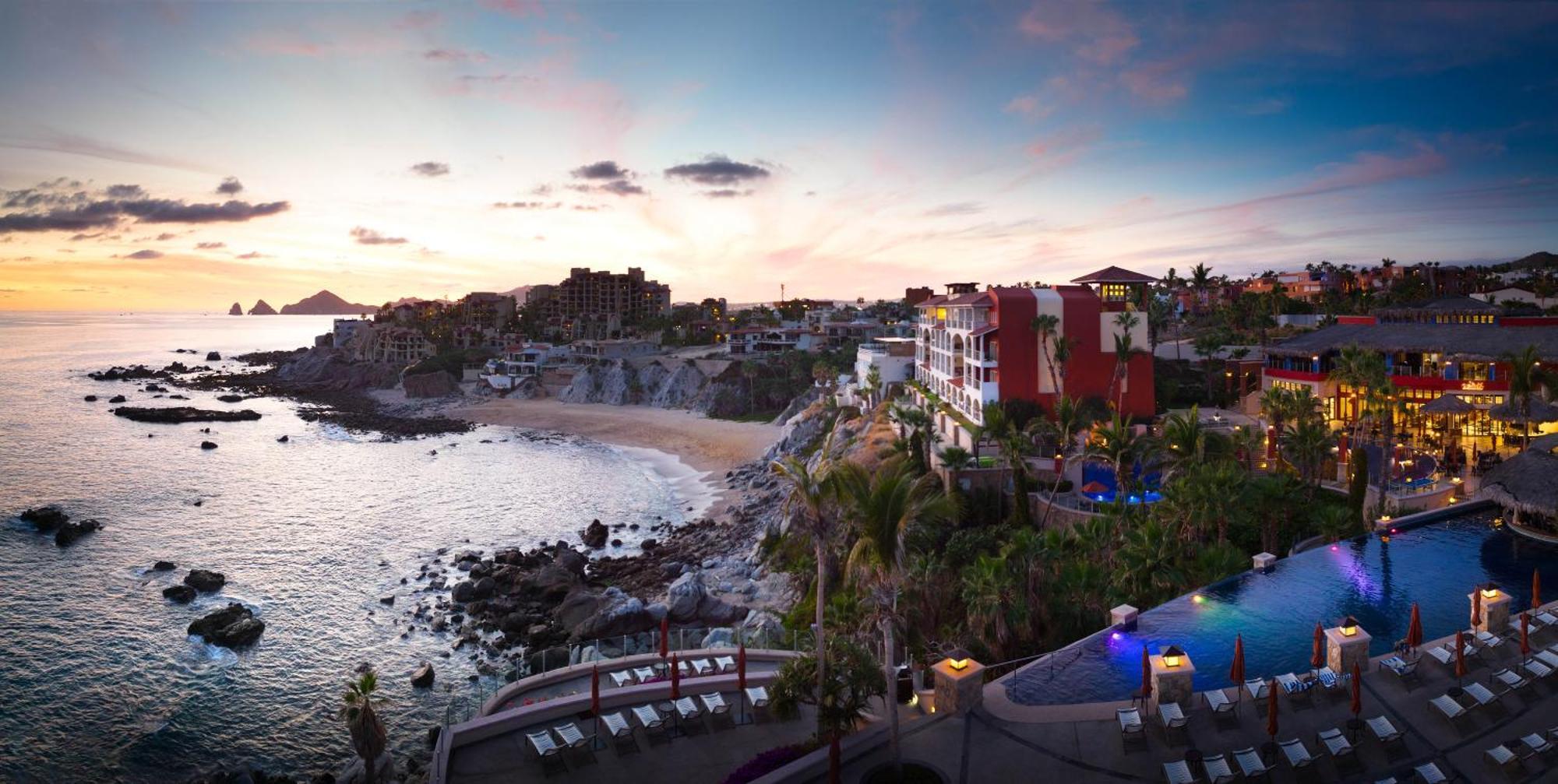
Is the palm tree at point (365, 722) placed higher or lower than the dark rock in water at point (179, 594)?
higher

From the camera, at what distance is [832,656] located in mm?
17828

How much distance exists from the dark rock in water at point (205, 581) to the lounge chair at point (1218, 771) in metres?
46.5

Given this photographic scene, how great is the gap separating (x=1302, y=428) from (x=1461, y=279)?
101 meters

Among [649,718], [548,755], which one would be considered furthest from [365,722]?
[649,718]

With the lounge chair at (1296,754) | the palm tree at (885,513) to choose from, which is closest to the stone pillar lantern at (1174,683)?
the lounge chair at (1296,754)

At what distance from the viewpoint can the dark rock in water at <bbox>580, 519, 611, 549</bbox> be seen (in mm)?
50938

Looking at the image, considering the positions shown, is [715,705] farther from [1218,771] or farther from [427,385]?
[427,385]

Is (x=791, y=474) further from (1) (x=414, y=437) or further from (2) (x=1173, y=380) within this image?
(1) (x=414, y=437)

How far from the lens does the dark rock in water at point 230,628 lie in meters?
36.5

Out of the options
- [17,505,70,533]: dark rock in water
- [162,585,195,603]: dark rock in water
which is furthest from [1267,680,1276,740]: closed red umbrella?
[17,505,70,533]: dark rock in water

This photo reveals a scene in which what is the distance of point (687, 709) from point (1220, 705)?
39.4ft

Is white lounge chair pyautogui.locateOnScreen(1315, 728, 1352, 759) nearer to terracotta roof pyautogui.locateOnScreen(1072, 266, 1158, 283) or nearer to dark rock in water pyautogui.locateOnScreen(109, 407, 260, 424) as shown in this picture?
terracotta roof pyautogui.locateOnScreen(1072, 266, 1158, 283)

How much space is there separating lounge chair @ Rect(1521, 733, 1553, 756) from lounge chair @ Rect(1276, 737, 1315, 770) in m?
3.75

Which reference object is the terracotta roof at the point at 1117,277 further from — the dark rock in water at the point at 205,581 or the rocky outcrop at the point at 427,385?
the rocky outcrop at the point at 427,385
